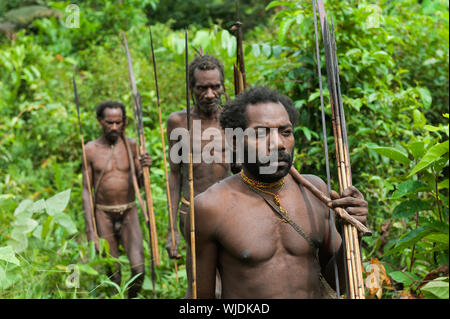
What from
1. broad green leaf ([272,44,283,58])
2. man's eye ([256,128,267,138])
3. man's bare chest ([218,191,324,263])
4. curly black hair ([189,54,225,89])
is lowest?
man's bare chest ([218,191,324,263])

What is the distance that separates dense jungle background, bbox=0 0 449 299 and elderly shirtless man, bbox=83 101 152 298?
253 millimetres

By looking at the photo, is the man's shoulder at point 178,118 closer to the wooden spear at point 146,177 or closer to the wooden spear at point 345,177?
the wooden spear at point 146,177

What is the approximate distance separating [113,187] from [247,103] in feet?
10.3

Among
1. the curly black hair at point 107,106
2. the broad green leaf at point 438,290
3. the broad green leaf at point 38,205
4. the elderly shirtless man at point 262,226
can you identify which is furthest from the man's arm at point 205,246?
the curly black hair at point 107,106

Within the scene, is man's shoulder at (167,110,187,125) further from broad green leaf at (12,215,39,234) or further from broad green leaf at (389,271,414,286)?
broad green leaf at (389,271,414,286)

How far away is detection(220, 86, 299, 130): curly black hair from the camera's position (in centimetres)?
197

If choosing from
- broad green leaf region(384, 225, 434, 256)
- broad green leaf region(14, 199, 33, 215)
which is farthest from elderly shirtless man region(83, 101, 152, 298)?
broad green leaf region(384, 225, 434, 256)

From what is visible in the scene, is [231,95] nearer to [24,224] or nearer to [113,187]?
[113,187]

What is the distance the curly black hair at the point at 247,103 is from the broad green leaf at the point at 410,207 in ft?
2.96

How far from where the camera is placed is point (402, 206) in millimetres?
2625

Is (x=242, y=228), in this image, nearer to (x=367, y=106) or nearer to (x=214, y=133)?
(x=214, y=133)

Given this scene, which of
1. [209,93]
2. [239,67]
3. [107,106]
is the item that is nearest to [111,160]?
[107,106]

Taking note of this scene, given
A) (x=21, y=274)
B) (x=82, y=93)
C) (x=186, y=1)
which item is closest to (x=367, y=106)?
(x=21, y=274)

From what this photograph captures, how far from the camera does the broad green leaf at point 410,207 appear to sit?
8.45ft
